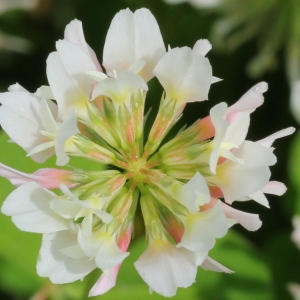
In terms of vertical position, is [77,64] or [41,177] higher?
[77,64]

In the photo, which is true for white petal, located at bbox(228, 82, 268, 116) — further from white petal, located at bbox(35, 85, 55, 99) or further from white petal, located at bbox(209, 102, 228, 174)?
white petal, located at bbox(35, 85, 55, 99)

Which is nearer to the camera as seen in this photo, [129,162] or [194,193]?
[194,193]

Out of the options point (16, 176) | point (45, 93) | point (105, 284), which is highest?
point (45, 93)

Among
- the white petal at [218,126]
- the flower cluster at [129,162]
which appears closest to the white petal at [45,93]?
the flower cluster at [129,162]

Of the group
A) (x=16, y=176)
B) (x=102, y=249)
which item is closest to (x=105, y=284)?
(x=102, y=249)

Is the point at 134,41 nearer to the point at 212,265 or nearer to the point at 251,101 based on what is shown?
the point at 251,101

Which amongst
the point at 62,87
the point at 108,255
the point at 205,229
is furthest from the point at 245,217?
the point at 62,87
